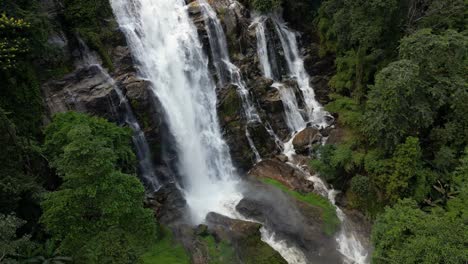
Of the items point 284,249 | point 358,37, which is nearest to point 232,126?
point 284,249

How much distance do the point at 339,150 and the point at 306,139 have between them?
3.58 meters

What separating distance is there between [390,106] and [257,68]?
11.0 m

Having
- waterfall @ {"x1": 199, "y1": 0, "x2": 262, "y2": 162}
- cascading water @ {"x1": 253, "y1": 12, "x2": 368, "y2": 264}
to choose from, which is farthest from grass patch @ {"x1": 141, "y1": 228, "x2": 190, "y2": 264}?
waterfall @ {"x1": 199, "y1": 0, "x2": 262, "y2": 162}

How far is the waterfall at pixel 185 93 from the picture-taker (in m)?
19.5

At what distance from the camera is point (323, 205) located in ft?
58.0

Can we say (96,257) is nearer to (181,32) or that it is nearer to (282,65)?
(181,32)

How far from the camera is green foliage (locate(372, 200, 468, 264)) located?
9758 millimetres

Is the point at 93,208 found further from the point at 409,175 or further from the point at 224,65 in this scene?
the point at 224,65

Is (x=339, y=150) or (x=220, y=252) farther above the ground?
(x=339, y=150)

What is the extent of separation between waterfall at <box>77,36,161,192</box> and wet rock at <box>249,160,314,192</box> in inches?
238

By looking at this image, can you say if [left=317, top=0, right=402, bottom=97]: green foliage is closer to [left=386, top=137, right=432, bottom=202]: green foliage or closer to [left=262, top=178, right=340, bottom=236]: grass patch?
[left=386, top=137, right=432, bottom=202]: green foliage

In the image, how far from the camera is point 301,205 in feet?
57.9

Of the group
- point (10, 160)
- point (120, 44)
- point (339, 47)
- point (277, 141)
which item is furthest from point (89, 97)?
point (339, 47)

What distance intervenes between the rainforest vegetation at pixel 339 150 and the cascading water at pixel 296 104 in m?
0.79
